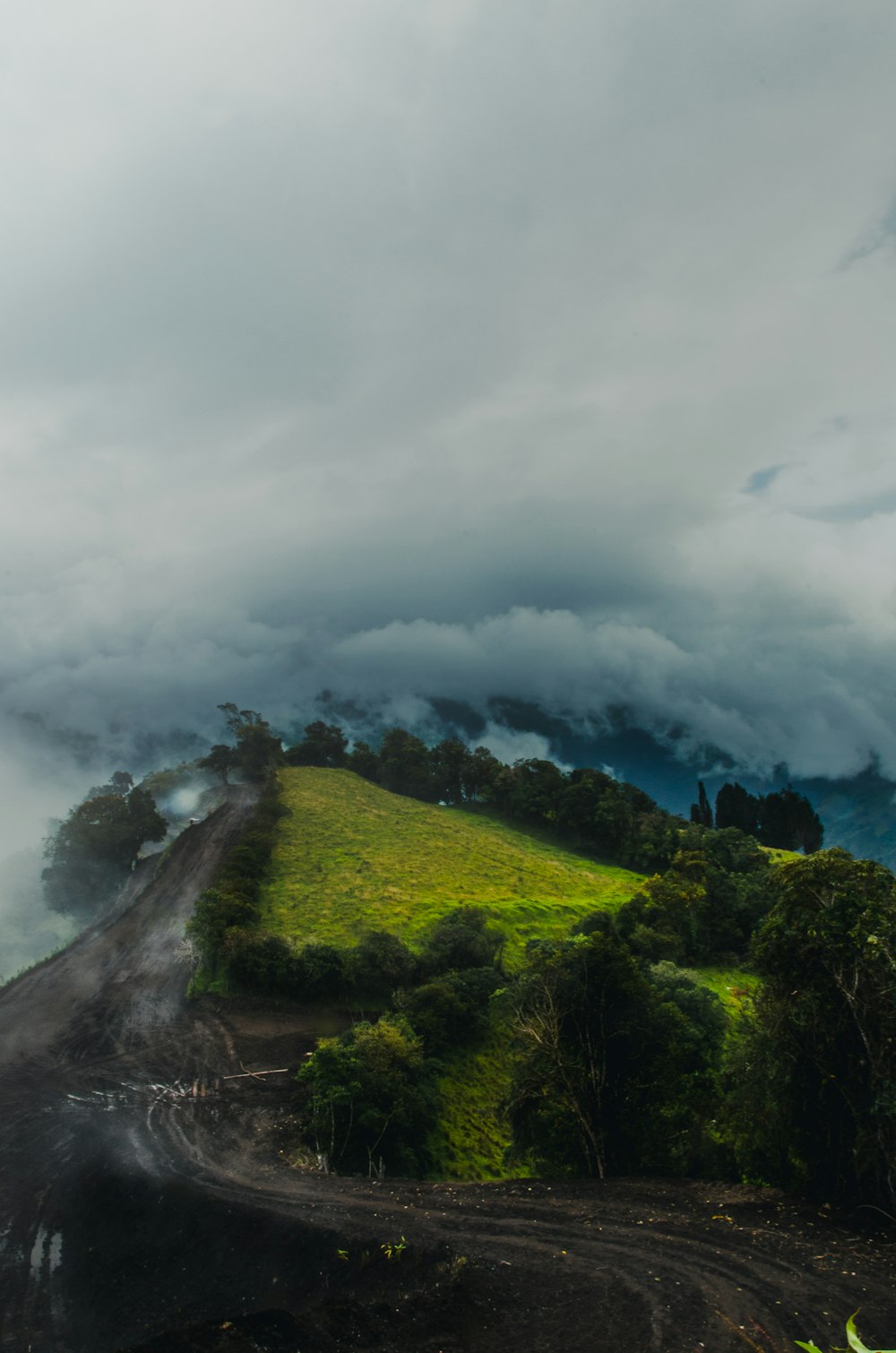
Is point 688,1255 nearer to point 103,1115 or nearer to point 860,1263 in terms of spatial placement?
point 860,1263

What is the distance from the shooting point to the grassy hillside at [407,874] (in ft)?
212

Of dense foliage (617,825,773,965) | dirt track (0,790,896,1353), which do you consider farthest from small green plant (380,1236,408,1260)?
dense foliage (617,825,773,965)

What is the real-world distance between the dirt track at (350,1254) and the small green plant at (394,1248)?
154mm

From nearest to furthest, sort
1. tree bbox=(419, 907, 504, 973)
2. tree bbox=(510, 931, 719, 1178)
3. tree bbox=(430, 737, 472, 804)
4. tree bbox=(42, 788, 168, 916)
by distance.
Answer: tree bbox=(510, 931, 719, 1178) < tree bbox=(419, 907, 504, 973) < tree bbox=(42, 788, 168, 916) < tree bbox=(430, 737, 472, 804)

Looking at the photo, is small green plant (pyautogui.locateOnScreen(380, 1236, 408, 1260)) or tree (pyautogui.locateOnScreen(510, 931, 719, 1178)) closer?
small green plant (pyautogui.locateOnScreen(380, 1236, 408, 1260))

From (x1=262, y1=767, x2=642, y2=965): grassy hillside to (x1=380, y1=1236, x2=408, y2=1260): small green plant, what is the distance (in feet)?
119

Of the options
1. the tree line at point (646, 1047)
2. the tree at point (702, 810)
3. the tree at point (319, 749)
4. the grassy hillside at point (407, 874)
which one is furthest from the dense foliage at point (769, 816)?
the tree line at point (646, 1047)

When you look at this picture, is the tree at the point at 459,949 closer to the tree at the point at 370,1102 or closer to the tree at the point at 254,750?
the tree at the point at 370,1102

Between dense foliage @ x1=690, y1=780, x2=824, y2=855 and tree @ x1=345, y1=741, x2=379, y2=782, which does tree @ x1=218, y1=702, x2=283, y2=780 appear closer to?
tree @ x1=345, y1=741, x2=379, y2=782

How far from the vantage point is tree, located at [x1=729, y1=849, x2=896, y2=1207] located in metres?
21.5

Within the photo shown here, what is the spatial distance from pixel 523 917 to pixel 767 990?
46.4 metres

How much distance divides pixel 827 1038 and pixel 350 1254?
17100 millimetres

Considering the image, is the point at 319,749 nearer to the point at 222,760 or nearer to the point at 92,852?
the point at 222,760

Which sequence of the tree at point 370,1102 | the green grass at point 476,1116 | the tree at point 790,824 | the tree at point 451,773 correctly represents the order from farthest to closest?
the tree at point 451,773, the tree at point 790,824, the green grass at point 476,1116, the tree at point 370,1102
